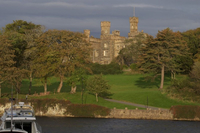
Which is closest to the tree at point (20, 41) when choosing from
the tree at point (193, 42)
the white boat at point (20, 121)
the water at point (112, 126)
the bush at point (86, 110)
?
the bush at point (86, 110)

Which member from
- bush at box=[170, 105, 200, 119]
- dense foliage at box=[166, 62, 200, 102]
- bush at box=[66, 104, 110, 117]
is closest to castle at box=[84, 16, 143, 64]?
dense foliage at box=[166, 62, 200, 102]

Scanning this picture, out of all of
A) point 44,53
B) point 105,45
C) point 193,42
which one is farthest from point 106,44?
point 44,53

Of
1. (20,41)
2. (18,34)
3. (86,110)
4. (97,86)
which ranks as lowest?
(86,110)

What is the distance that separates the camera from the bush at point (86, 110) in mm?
55844

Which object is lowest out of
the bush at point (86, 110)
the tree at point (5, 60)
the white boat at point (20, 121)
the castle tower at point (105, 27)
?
the bush at point (86, 110)

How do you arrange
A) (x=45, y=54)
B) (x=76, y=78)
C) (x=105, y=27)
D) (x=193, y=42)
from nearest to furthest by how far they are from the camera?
(x=76, y=78) < (x=45, y=54) < (x=193, y=42) < (x=105, y=27)

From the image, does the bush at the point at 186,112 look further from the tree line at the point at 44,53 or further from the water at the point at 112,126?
the tree line at the point at 44,53

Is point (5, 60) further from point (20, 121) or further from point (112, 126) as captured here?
point (20, 121)

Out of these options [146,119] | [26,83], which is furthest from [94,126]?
[26,83]

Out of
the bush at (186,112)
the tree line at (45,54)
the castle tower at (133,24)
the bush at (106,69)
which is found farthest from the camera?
the castle tower at (133,24)

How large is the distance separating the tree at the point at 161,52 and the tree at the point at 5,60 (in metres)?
24.0

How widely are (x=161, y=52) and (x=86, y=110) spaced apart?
24582 millimetres

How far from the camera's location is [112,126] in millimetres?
49906

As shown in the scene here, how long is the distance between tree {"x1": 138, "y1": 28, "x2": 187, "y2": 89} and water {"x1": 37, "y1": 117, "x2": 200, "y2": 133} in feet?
78.8
